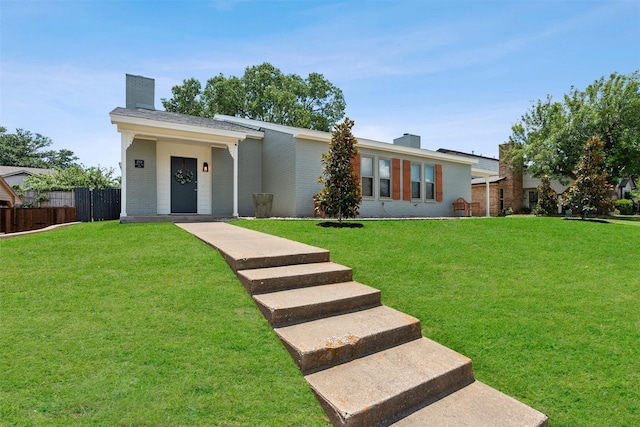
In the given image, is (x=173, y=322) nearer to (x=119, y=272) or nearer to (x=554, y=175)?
(x=119, y=272)

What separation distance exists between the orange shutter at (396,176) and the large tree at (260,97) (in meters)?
12.7

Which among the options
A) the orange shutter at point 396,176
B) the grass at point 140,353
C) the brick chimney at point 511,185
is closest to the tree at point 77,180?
the grass at point 140,353

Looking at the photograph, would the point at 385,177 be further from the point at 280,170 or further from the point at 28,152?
the point at 28,152

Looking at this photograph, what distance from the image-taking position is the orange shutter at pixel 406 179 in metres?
13.1

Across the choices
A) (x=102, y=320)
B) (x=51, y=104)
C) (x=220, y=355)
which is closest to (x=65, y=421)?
(x=220, y=355)

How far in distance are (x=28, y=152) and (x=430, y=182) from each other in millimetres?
45483

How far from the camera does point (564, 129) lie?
18.8m

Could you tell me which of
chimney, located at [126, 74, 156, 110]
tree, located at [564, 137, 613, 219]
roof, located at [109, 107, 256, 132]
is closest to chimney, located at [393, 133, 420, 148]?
tree, located at [564, 137, 613, 219]

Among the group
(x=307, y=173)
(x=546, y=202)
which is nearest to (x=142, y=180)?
(x=307, y=173)

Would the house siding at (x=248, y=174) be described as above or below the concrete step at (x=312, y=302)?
above

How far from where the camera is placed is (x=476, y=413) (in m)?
2.22

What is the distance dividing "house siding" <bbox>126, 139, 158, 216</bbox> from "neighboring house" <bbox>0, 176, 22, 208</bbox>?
8.20 meters

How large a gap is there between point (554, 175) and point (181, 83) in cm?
2757

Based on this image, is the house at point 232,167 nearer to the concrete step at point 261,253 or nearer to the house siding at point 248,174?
the house siding at point 248,174
